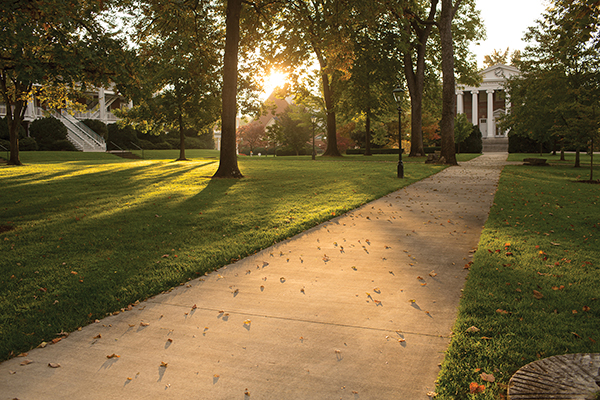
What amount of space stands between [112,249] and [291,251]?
267 centimetres

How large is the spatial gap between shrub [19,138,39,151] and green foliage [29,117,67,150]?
1669mm

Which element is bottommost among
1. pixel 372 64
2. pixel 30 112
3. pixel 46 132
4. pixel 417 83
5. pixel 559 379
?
pixel 559 379

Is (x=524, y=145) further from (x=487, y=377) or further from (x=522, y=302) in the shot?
(x=487, y=377)

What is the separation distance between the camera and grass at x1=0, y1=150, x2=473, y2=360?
A: 14.5 ft

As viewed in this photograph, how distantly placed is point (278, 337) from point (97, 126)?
45.7 meters

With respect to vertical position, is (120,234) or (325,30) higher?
(325,30)

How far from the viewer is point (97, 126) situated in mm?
43750

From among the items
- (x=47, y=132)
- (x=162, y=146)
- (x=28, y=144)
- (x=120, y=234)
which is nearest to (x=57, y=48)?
(x=120, y=234)

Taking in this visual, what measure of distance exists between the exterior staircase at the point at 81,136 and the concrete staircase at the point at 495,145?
43.8 metres

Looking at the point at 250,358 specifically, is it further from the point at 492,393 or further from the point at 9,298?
the point at 9,298

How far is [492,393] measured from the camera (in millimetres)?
2771

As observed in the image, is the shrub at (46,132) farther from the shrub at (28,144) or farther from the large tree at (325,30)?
the large tree at (325,30)

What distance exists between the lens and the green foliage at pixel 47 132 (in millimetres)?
37844

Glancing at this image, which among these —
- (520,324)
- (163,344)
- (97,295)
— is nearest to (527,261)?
(520,324)
